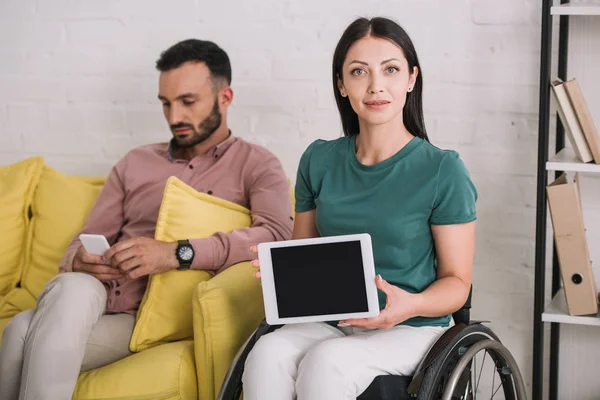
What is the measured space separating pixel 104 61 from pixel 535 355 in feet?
Answer: 5.53

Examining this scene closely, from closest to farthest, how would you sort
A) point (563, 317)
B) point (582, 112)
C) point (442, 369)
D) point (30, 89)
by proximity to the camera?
point (442, 369) → point (582, 112) → point (563, 317) → point (30, 89)

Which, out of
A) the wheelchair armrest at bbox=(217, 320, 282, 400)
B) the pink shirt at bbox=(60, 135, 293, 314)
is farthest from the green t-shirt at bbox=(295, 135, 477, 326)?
the pink shirt at bbox=(60, 135, 293, 314)

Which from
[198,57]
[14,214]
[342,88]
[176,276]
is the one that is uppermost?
[198,57]

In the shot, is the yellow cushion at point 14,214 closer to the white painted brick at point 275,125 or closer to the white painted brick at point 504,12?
the white painted brick at point 275,125

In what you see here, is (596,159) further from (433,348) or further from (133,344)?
(133,344)

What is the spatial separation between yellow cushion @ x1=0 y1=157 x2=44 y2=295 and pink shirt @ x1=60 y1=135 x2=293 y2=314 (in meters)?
0.26

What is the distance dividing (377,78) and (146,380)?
894 millimetres

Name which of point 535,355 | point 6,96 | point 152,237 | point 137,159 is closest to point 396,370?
point 535,355

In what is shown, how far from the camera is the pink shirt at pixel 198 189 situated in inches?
97.8

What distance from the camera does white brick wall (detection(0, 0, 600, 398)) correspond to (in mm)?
2703

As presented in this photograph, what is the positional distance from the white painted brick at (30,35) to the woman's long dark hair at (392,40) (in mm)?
→ 1405

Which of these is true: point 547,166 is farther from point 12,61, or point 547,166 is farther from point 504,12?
point 12,61

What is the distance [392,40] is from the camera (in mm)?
2021

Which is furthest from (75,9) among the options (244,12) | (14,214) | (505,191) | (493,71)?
(505,191)
